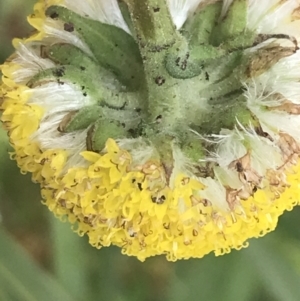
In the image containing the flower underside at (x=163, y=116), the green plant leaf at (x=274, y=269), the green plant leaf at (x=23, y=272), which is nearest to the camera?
the flower underside at (x=163, y=116)

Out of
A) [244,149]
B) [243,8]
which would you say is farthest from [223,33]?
[244,149]

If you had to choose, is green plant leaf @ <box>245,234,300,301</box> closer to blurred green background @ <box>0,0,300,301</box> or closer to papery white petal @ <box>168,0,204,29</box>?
blurred green background @ <box>0,0,300,301</box>

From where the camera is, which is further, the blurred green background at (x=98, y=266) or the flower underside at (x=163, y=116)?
the blurred green background at (x=98, y=266)

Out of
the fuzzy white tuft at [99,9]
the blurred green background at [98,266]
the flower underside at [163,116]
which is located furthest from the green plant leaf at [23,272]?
the fuzzy white tuft at [99,9]

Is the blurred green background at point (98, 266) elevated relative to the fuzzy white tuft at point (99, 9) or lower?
lower

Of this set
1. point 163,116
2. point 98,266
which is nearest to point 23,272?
point 98,266

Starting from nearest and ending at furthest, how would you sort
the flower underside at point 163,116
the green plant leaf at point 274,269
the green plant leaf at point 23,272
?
the flower underside at point 163,116 < the green plant leaf at point 23,272 < the green plant leaf at point 274,269

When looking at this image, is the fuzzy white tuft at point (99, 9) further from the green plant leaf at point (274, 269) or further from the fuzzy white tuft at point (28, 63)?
the green plant leaf at point (274, 269)

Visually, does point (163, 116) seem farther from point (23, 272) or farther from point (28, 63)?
point (23, 272)
